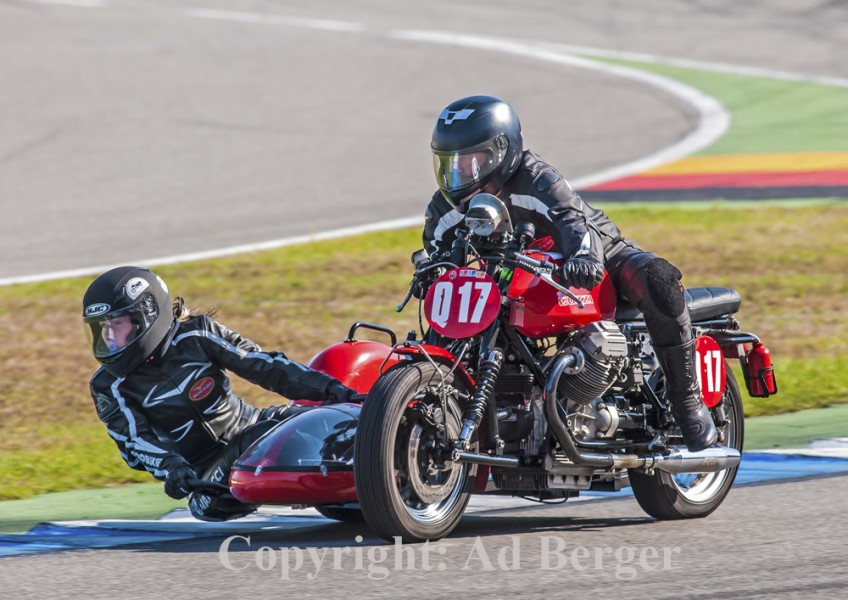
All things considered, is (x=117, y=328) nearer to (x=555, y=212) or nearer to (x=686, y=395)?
(x=555, y=212)

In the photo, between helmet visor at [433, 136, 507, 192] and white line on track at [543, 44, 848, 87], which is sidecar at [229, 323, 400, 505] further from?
white line on track at [543, 44, 848, 87]

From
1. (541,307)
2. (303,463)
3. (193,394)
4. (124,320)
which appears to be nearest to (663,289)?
(541,307)

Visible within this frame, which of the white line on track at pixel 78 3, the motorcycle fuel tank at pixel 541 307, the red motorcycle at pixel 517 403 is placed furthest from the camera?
the white line on track at pixel 78 3

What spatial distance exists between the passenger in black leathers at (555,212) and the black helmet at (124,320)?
121 centimetres

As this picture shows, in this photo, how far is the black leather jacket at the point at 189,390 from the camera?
6.55 meters

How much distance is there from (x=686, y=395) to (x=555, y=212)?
0.94m

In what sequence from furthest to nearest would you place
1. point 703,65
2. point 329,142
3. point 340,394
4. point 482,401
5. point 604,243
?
1. point 703,65
2. point 329,142
3. point 340,394
4. point 604,243
5. point 482,401

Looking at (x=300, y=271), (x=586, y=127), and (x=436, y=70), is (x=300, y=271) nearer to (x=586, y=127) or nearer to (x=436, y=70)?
(x=586, y=127)

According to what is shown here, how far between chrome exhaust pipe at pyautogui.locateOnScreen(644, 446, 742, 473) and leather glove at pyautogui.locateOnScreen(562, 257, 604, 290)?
82cm

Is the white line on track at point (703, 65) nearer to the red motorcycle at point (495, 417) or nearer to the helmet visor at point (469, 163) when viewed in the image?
the red motorcycle at point (495, 417)

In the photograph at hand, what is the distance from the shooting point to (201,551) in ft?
19.2

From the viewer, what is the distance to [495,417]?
19.5 feet

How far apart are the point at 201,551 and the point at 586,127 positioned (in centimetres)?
1383

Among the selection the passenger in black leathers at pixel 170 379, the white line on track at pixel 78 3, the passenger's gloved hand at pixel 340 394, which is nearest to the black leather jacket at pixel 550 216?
the passenger's gloved hand at pixel 340 394
